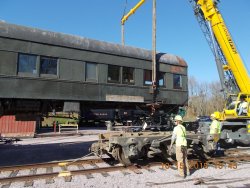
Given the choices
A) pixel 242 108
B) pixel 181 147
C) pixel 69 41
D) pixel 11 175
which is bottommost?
pixel 11 175

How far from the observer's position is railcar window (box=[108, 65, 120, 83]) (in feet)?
31.4

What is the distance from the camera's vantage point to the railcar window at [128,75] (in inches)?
390

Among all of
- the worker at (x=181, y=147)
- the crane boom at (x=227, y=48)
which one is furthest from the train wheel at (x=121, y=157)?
the crane boom at (x=227, y=48)

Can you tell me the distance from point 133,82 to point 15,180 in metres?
5.24

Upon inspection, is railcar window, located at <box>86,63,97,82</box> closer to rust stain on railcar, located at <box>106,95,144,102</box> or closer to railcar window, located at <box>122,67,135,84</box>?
rust stain on railcar, located at <box>106,95,144,102</box>

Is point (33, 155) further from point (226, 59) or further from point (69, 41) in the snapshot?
point (226, 59)

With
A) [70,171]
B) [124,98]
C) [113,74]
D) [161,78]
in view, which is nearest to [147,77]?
[161,78]

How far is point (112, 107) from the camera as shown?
1041 cm

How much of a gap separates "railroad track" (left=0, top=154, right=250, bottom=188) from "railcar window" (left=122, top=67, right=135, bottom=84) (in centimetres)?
284

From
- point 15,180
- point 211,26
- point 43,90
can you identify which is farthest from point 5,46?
point 211,26

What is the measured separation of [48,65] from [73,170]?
320 centimetres

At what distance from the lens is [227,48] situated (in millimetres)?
14102

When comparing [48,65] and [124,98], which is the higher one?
[48,65]

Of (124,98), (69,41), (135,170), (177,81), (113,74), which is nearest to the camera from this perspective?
(135,170)
